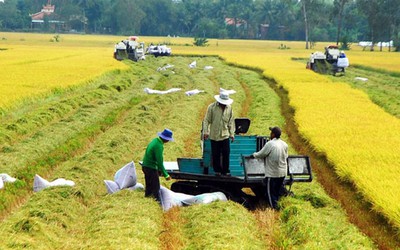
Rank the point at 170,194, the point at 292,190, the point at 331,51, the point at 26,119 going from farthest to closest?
the point at 331,51
the point at 26,119
the point at 292,190
the point at 170,194

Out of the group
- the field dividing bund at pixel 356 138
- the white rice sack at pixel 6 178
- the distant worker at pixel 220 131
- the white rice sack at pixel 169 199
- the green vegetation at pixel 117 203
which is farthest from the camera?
the white rice sack at pixel 6 178

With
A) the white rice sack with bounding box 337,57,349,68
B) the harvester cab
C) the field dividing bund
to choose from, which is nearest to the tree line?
the harvester cab

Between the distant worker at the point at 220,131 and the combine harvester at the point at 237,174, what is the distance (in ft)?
0.63

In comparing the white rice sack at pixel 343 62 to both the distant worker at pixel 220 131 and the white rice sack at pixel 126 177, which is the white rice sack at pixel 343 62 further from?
the white rice sack at pixel 126 177

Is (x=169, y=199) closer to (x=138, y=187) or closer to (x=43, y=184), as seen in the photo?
(x=138, y=187)

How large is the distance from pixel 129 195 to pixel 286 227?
3.31 meters

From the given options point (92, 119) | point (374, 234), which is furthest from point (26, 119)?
point (374, 234)

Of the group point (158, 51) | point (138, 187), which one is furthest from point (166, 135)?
point (158, 51)

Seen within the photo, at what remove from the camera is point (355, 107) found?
84.1ft

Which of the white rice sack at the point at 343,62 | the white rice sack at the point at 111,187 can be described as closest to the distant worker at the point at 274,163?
the white rice sack at the point at 111,187

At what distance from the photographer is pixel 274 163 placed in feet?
38.6

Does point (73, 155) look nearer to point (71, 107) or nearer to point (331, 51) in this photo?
point (71, 107)

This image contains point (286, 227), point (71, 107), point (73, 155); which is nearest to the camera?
point (286, 227)

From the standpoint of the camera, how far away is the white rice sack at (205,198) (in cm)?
1195
